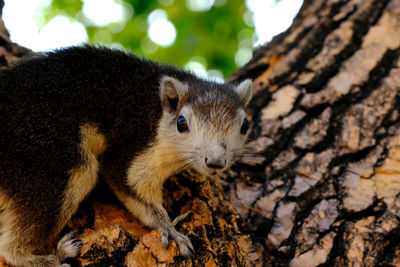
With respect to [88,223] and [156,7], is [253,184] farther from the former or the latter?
[156,7]

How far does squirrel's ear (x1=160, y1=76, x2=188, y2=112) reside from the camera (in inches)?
166

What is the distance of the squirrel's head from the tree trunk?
1.60ft

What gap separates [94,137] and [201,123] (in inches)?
41.8

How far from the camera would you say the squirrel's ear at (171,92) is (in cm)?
421

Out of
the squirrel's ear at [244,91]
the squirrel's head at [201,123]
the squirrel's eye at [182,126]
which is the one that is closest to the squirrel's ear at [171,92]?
the squirrel's head at [201,123]

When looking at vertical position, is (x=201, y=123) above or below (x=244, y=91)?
below

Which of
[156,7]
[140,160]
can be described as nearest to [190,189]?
[140,160]

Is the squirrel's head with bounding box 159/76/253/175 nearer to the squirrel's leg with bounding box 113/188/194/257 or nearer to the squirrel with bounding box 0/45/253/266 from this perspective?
the squirrel with bounding box 0/45/253/266

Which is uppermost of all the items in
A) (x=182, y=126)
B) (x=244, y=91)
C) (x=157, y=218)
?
(x=244, y=91)

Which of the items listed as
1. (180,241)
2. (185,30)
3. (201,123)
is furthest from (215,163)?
(185,30)

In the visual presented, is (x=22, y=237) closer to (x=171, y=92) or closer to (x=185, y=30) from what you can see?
(x=171, y=92)

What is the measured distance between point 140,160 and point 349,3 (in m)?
4.29

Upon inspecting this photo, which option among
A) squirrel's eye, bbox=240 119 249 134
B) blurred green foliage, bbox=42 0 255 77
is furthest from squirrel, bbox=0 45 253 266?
blurred green foliage, bbox=42 0 255 77

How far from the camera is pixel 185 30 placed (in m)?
8.39
